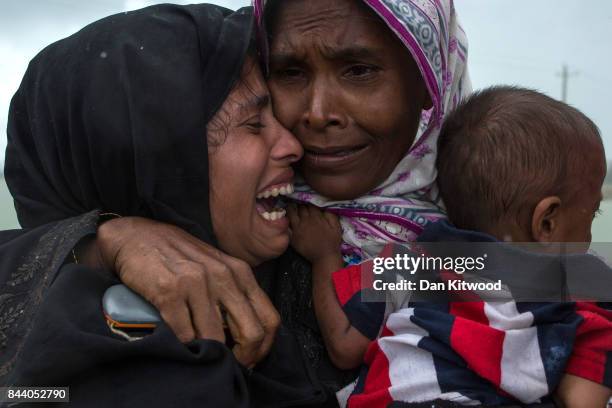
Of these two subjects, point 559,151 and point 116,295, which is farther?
point 559,151

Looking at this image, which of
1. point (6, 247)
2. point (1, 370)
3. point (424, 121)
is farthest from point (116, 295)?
point (424, 121)

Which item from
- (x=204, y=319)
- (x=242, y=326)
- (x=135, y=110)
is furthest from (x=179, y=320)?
(x=135, y=110)

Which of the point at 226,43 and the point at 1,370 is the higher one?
the point at 226,43

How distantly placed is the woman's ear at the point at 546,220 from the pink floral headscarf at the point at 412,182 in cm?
37

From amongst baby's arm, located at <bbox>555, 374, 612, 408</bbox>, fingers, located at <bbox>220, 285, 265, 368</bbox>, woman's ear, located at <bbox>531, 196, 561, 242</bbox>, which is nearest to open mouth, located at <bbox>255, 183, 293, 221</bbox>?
fingers, located at <bbox>220, 285, 265, 368</bbox>

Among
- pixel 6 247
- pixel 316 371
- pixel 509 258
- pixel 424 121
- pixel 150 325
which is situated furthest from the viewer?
pixel 424 121

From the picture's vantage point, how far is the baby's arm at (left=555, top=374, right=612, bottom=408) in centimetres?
152

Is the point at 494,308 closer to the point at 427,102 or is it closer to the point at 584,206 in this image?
the point at 584,206

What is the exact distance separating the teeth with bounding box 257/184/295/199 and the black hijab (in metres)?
0.20

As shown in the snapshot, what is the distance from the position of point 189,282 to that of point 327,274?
55 cm

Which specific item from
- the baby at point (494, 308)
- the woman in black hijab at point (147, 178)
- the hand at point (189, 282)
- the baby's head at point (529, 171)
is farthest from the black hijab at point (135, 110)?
the baby's head at point (529, 171)

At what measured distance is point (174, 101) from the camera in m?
1.73

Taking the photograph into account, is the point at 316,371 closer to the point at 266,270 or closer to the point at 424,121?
the point at 266,270

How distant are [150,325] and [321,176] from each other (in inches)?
29.3
